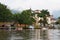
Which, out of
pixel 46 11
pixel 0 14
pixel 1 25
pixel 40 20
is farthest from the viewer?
pixel 46 11

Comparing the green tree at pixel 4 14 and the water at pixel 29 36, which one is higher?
the green tree at pixel 4 14

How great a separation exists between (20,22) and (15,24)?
12.3 ft

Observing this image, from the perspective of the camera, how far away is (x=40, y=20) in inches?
4737

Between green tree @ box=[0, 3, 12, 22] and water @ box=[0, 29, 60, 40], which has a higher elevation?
green tree @ box=[0, 3, 12, 22]

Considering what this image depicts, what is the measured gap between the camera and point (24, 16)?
83125 millimetres

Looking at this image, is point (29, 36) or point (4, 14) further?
point (4, 14)

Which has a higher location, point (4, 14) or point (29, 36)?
point (4, 14)

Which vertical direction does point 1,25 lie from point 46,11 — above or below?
below

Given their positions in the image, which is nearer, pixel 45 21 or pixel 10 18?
pixel 10 18

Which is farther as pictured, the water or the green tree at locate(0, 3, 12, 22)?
the green tree at locate(0, 3, 12, 22)

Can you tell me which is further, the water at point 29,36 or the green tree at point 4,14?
the green tree at point 4,14

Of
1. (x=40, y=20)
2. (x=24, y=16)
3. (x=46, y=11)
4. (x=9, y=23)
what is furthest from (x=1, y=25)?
(x=46, y=11)

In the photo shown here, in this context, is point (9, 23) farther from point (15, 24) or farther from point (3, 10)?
point (3, 10)

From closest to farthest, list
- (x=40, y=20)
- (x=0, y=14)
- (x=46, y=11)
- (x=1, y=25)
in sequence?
(x=0, y=14) < (x=1, y=25) < (x=40, y=20) < (x=46, y=11)
